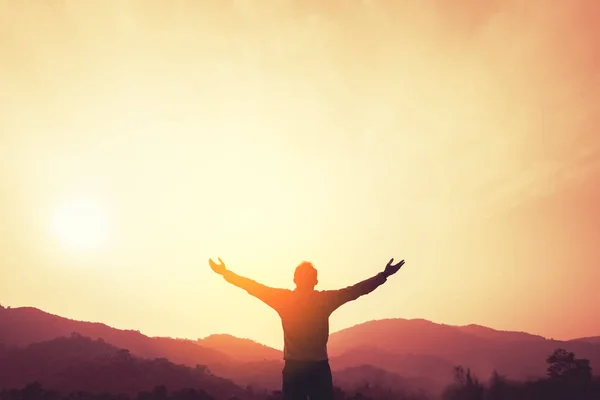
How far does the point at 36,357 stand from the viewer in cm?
4641

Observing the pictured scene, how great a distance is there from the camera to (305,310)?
15.8ft

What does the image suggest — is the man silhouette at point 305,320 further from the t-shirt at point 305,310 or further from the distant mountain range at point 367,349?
the distant mountain range at point 367,349

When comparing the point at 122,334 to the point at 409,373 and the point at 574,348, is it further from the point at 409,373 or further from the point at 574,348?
the point at 574,348

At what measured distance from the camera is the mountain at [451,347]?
113 meters

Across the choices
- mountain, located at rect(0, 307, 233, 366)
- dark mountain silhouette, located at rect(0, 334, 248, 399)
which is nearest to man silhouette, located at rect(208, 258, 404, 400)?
dark mountain silhouette, located at rect(0, 334, 248, 399)

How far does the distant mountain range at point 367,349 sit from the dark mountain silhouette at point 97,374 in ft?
4.04

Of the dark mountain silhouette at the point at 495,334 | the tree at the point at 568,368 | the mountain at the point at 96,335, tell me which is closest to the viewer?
the tree at the point at 568,368

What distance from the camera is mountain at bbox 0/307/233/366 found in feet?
213

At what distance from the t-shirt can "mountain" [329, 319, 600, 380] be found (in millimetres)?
107529

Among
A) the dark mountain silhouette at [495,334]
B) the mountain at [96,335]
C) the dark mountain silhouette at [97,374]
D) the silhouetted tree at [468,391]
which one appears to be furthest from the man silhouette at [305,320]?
the dark mountain silhouette at [495,334]

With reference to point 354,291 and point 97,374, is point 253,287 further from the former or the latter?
point 97,374

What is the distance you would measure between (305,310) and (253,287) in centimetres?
69

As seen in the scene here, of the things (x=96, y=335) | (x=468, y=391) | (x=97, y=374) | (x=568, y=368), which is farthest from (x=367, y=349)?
(x=97, y=374)

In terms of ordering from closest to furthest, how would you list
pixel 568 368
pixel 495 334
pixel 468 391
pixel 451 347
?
pixel 468 391 → pixel 568 368 → pixel 451 347 → pixel 495 334
